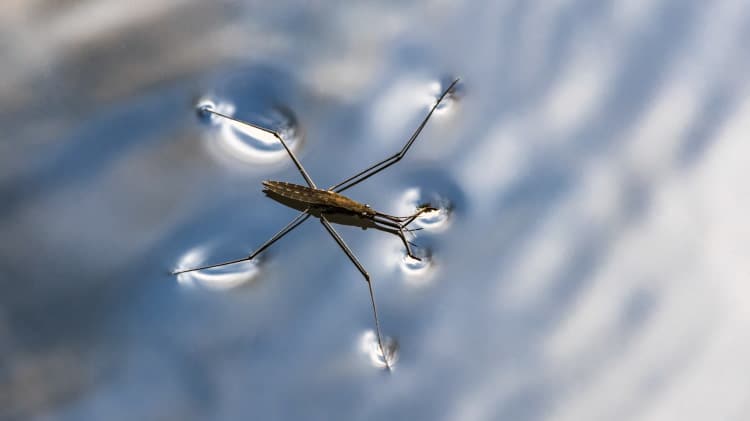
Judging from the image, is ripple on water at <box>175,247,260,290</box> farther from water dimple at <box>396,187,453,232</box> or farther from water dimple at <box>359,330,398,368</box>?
water dimple at <box>396,187,453,232</box>

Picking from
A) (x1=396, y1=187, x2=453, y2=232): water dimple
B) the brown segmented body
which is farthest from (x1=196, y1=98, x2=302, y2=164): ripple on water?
(x1=396, y1=187, x2=453, y2=232): water dimple

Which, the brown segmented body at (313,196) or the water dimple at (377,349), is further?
the brown segmented body at (313,196)

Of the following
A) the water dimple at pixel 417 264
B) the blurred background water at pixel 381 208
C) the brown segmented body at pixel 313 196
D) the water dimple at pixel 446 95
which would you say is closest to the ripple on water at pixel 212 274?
the blurred background water at pixel 381 208

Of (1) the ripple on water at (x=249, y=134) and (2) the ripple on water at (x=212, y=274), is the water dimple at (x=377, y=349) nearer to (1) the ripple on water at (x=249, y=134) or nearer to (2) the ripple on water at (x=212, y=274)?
(2) the ripple on water at (x=212, y=274)

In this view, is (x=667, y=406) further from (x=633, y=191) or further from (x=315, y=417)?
(x=315, y=417)

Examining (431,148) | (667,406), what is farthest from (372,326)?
(667,406)

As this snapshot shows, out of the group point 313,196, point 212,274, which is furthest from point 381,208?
point 212,274

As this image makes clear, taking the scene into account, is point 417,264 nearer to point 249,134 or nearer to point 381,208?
point 381,208
